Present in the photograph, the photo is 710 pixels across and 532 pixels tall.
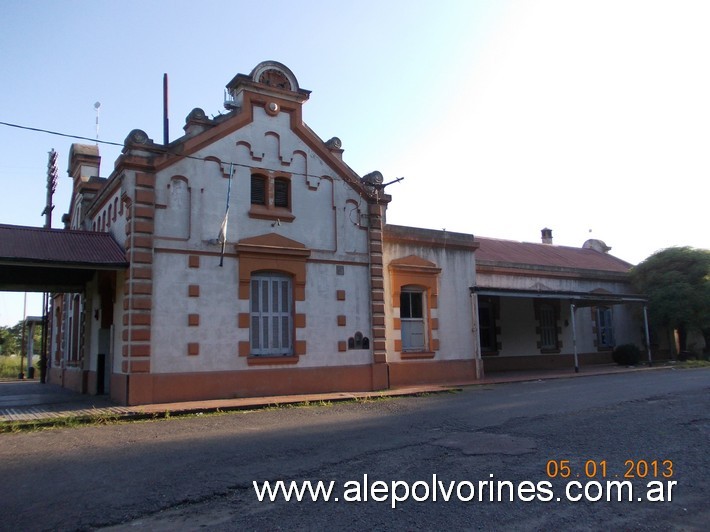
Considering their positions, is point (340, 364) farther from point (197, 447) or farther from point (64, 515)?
point (64, 515)

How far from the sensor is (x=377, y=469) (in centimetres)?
652

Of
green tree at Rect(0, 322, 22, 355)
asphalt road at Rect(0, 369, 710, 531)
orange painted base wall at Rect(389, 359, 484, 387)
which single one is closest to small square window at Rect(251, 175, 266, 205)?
asphalt road at Rect(0, 369, 710, 531)

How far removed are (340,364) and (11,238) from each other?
8.42m

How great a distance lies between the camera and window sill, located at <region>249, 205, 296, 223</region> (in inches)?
574

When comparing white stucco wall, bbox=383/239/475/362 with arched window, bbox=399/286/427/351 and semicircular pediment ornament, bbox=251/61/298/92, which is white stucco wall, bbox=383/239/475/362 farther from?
semicircular pediment ornament, bbox=251/61/298/92

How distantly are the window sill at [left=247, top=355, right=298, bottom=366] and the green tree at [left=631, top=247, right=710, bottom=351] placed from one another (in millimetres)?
18763

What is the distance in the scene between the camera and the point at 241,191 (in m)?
14.5

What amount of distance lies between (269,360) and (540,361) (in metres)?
13.6

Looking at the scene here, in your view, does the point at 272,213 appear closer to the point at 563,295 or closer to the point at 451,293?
the point at 451,293

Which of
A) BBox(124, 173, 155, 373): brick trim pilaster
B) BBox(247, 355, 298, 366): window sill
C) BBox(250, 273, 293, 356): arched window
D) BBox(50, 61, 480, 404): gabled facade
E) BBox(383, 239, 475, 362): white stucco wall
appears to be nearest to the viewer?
BBox(124, 173, 155, 373): brick trim pilaster

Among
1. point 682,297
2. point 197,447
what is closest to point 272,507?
point 197,447

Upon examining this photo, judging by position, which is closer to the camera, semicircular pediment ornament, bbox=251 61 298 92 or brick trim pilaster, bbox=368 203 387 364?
semicircular pediment ornament, bbox=251 61 298 92

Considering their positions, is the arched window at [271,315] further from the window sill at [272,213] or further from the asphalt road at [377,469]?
the asphalt road at [377,469]

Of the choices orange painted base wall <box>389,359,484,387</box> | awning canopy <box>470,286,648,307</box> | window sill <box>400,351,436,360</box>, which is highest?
awning canopy <box>470,286,648,307</box>
